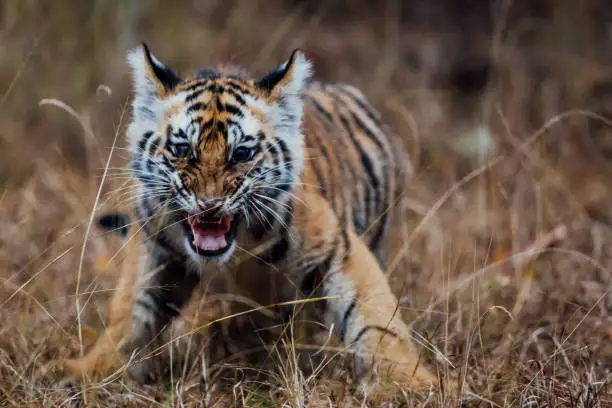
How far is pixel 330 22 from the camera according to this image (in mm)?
10531

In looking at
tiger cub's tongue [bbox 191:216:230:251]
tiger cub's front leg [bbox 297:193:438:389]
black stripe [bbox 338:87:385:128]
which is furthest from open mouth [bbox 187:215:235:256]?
black stripe [bbox 338:87:385:128]

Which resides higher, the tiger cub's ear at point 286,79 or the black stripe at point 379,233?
the tiger cub's ear at point 286,79

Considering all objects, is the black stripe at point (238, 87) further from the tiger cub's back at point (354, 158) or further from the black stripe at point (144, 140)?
the tiger cub's back at point (354, 158)

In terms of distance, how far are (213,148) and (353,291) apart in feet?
2.38

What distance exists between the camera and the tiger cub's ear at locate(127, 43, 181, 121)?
334 centimetres

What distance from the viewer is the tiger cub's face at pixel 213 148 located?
3.11 m

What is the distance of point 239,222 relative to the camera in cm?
328

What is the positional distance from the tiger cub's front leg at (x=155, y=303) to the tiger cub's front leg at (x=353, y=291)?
461mm

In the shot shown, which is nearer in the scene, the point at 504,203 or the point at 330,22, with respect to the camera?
the point at 504,203

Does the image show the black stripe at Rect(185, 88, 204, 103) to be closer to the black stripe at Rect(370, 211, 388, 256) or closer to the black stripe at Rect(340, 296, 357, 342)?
the black stripe at Rect(340, 296, 357, 342)

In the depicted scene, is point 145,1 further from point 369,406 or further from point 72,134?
point 369,406

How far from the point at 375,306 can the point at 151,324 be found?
32.1 inches

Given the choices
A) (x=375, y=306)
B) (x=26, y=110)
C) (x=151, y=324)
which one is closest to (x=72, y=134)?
(x=26, y=110)

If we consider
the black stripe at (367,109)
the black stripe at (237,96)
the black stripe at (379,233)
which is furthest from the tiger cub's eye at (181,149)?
the black stripe at (367,109)
